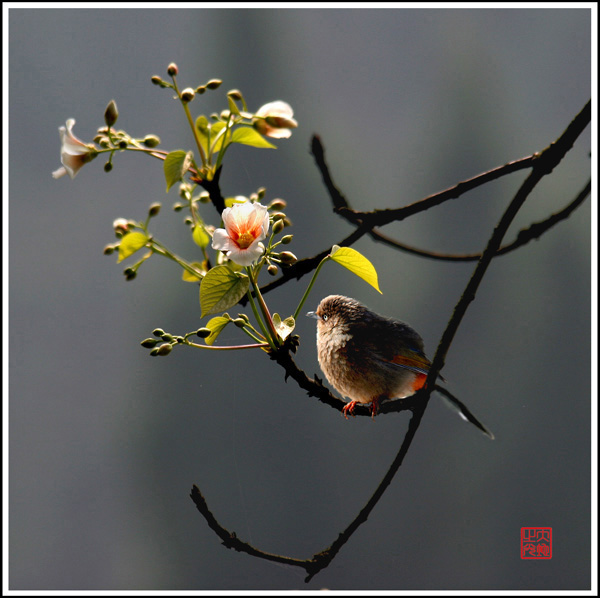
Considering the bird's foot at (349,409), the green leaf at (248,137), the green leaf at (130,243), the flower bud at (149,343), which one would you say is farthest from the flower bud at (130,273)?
the bird's foot at (349,409)

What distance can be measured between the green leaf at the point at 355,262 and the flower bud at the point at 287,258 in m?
0.05

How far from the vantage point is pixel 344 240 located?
0.79 m

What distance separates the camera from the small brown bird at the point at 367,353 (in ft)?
2.81

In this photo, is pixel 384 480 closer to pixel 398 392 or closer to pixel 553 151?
pixel 398 392

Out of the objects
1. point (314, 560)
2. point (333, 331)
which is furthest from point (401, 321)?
point (314, 560)

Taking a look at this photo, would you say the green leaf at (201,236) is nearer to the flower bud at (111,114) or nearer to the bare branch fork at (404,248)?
the bare branch fork at (404,248)

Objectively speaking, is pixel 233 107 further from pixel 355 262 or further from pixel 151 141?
pixel 355 262

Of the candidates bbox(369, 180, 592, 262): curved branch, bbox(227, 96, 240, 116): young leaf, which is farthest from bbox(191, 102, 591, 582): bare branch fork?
bbox(227, 96, 240, 116): young leaf

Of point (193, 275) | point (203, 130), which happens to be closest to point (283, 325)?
point (193, 275)

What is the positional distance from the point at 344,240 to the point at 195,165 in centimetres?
24

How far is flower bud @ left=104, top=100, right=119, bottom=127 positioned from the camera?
0.68 meters

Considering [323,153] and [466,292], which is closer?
[466,292]

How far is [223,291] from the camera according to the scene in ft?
2.07

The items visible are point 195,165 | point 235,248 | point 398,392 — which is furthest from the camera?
point 398,392
